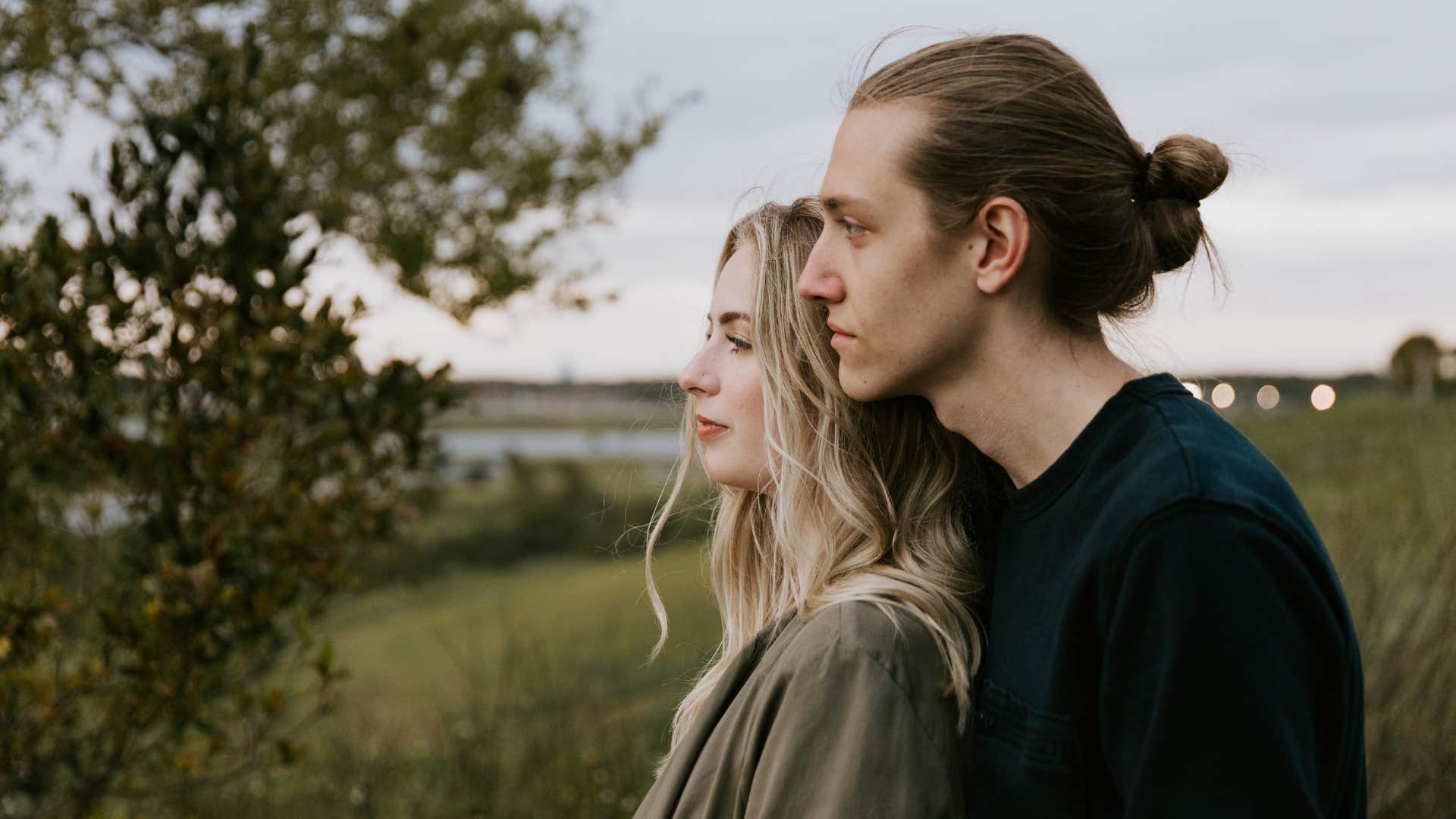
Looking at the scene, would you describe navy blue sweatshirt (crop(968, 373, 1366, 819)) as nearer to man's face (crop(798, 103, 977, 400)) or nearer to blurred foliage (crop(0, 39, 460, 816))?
man's face (crop(798, 103, 977, 400))

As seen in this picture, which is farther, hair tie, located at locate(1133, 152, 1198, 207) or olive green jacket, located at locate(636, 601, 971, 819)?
hair tie, located at locate(1133, 152, 1198, 207)

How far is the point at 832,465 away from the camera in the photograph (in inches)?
82.2

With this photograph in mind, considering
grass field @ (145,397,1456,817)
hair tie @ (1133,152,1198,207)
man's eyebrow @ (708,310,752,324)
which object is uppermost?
hair tie @ (1133,152,1198,207)

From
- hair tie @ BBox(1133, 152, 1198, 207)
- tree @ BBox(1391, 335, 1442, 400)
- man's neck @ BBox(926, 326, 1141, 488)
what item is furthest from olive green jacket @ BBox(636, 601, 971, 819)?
tree @ BBox(1391, 335, 1442, 400)

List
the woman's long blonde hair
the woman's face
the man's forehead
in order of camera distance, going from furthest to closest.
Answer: the woman's face, the woman's long blonde hair, the man's forehead

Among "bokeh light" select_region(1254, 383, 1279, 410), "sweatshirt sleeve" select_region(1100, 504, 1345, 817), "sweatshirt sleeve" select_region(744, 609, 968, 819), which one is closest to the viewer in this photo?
"sweatshirt sleeve" select_region(1100, 504, 1345, 817)

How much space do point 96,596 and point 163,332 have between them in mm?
760

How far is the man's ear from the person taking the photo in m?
1.67

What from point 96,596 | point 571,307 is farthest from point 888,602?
point 571,307

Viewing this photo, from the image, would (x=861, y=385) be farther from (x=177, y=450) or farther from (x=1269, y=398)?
(x=1269, y=398)

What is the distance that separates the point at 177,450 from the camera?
3082 mm

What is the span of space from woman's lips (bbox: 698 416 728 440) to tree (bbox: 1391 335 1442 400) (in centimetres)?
1190

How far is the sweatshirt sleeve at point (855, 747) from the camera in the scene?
1.64 meters

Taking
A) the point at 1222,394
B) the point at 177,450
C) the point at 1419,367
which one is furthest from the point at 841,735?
the point at 1419,367
